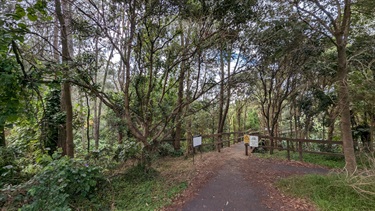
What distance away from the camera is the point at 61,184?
323cm

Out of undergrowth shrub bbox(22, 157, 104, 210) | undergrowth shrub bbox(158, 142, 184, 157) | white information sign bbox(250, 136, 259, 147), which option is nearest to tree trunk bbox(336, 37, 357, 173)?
white information sign bbox(250, 136, 259, 147)

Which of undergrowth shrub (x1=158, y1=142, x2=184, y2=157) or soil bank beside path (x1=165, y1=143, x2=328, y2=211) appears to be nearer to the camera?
soil bank beside path (x1=165, y1=143, x2=328, y2=211)

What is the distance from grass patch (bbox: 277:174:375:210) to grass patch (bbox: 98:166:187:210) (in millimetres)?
2829

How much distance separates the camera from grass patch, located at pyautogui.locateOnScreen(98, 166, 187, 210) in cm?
381

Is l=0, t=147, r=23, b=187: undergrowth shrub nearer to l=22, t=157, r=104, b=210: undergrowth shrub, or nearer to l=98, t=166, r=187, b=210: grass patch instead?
l=22, t=157, r=104, b=210: undergrowth shrub

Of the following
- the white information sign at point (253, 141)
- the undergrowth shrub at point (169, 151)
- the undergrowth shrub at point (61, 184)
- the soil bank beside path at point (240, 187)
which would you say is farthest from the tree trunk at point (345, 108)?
the undergrowth shrub at point (61, 184)

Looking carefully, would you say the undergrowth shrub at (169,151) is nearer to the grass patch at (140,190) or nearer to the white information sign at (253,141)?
the grass patch at (140,190)

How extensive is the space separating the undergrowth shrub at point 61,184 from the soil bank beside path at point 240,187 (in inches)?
77.4

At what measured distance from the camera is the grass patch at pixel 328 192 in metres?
3.29

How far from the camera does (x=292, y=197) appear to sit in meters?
3.95

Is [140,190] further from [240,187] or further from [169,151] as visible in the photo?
[169,151]

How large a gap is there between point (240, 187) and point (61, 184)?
413 centimetres

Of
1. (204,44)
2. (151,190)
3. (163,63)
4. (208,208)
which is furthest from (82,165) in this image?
(204,44)

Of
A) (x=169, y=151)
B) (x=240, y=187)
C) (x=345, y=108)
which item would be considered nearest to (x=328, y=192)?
(x=240, y=187)
